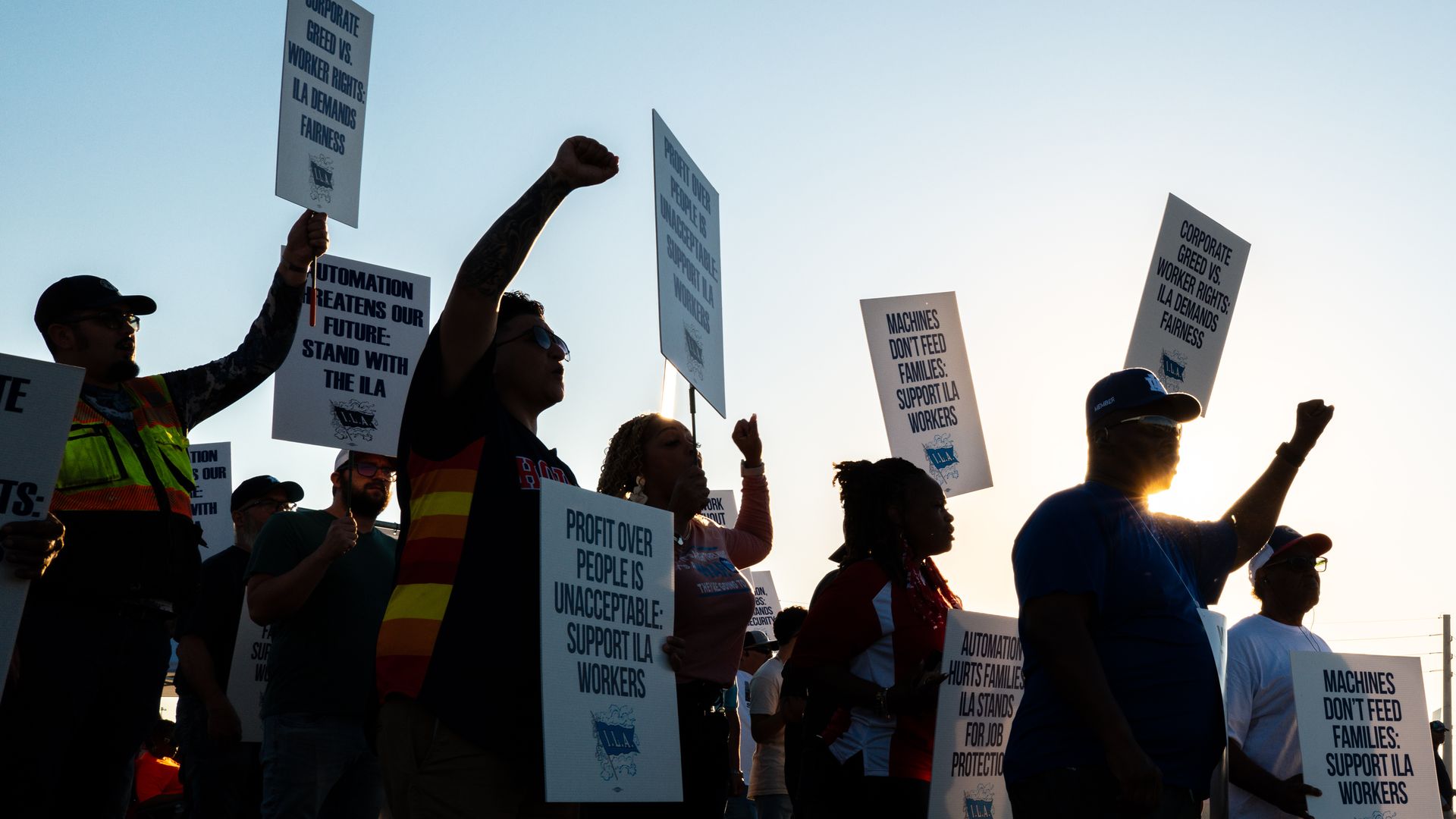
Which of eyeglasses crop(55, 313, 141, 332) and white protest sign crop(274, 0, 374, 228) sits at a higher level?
white protest sign crop(274, 0, 374, 228)

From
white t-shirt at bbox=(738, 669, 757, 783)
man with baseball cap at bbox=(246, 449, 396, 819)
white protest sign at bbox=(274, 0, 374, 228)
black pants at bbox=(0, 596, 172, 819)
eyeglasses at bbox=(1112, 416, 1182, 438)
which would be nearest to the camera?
black pants at bbox=(0, 596, 172, 819)

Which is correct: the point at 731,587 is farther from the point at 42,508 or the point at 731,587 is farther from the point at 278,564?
the point at 42,508

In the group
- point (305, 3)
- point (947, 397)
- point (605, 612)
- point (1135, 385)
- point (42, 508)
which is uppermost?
point (305, 3)

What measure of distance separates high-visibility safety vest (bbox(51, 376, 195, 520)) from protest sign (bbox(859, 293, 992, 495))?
442cm

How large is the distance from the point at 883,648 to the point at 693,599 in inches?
29.3

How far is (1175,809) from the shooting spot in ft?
13.2

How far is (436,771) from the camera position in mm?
3531

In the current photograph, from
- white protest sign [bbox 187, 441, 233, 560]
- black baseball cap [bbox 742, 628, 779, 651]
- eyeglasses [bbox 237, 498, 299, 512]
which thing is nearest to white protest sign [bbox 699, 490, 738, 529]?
black baseball cap [bbox 742, 628, 779, 651]

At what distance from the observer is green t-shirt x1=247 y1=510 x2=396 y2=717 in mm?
6062

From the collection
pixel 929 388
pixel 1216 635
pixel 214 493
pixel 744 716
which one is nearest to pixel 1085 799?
pixel 1216 635

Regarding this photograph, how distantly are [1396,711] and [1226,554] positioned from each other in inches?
90.9

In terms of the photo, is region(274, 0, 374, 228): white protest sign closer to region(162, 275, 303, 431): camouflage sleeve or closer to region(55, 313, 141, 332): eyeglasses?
region(162, 275, 303, 431): camouflage sleeve

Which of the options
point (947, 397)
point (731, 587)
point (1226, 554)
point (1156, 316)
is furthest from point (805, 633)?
point (947, 397)

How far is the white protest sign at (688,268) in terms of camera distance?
19.8ft
